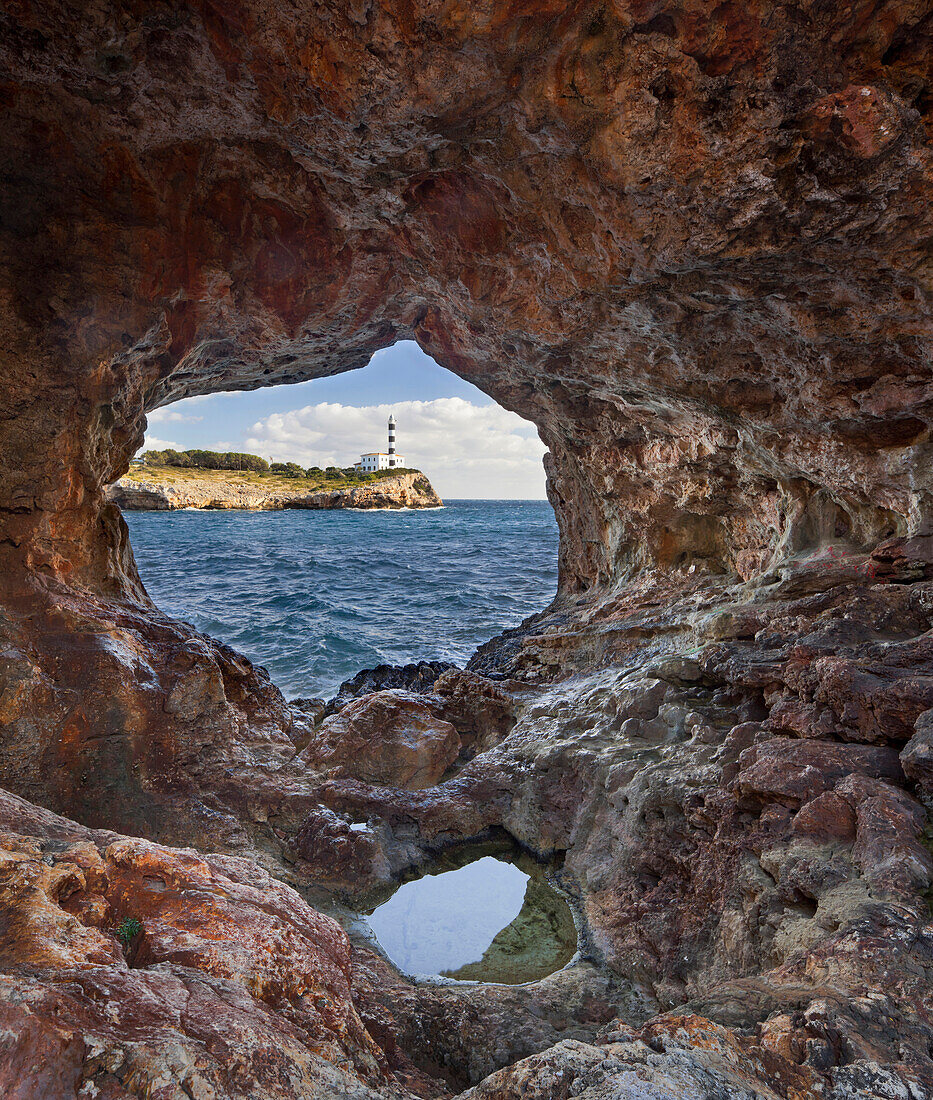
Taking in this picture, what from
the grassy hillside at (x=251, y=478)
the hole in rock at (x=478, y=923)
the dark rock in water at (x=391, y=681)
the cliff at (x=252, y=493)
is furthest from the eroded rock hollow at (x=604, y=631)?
the grassy hillside at (x=251, y=478)

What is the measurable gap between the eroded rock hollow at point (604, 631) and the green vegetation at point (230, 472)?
74507mm

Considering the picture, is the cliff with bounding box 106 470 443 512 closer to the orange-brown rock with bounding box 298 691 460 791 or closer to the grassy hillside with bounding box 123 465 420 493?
the grassy hillside with bounding box 123 465 420 493

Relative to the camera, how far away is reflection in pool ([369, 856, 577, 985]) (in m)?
4.87

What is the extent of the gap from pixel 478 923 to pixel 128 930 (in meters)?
3.49

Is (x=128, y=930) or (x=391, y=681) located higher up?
(x=128, y=930)

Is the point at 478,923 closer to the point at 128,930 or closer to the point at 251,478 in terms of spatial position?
the point at 128,930

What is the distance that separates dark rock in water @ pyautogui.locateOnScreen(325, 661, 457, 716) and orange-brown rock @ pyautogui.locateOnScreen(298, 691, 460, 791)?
119 inches

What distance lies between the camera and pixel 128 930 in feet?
9.36

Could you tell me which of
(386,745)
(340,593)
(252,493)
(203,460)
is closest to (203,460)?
(203,460)

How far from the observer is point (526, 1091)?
2.27m

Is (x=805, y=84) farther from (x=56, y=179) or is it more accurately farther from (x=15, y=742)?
(x=15, y=742)

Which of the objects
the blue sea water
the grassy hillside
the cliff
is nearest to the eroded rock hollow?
the blue sea water

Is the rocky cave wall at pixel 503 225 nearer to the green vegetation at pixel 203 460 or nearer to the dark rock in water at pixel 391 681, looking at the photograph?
the dark rock in water at pixel 391 681

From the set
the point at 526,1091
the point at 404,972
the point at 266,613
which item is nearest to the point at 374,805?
the point at 404,972
